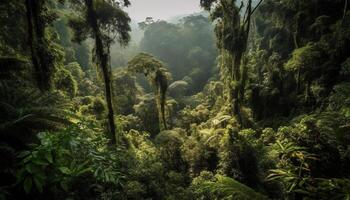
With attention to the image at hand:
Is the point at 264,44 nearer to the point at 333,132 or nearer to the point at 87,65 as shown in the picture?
the point at 87,65

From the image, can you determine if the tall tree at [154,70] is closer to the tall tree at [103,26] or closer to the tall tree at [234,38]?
the tall tree at [103,26]

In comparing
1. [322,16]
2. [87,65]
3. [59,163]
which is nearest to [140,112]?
[87,65]

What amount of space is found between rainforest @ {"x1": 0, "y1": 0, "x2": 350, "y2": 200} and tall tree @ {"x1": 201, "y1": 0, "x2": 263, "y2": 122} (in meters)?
0.04

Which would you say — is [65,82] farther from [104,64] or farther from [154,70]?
[154,70]

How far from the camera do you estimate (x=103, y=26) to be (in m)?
8.76

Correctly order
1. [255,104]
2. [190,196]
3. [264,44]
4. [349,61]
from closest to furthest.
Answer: [190,196], [349,61], [255,104], [264,44]

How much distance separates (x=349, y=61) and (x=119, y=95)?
582 inches

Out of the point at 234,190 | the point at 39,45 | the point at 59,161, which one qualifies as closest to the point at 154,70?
the point at 39,45

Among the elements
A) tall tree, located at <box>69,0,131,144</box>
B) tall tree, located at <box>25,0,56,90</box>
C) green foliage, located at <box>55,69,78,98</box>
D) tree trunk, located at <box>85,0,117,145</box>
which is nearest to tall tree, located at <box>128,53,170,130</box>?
tall tree, located at <box>69,0,131,144</box>

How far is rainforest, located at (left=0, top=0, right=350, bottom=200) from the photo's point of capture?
8.04ft

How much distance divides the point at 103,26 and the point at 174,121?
851 cm

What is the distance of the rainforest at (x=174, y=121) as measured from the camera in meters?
2.45

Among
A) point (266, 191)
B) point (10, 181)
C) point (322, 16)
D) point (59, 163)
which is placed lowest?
point (266, 191)

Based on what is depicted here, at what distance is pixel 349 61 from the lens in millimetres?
7367
